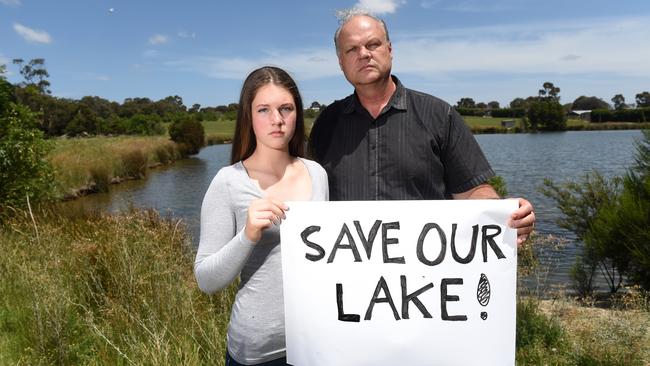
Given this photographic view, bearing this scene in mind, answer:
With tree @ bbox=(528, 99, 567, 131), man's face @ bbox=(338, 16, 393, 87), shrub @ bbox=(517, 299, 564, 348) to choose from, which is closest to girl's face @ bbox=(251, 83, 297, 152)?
man's face @ bbox=(338, 16, 393, 87)

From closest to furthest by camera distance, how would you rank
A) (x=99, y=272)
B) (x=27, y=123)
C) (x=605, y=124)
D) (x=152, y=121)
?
1. (x=99, y=272)
2. (x=27, y=123)
3. (x=152, y=121)
4. (x=605, y=124)

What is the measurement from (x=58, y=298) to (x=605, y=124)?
6009 inches

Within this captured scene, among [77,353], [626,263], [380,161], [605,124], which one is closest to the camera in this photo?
[380,161]

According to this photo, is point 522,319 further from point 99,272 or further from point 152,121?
point 152,121

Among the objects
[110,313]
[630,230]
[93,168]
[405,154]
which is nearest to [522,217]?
[405,154]

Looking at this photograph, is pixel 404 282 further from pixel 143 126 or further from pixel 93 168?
pixel 143 126

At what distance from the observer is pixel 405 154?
2559 mm

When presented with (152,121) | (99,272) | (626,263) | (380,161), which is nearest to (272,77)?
(380,161)

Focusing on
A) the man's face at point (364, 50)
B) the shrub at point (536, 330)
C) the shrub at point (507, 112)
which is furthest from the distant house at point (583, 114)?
the man's face at point (364, 50)

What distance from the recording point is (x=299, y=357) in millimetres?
2057

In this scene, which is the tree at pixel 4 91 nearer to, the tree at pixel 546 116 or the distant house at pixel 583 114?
the tree at pixel 546 116

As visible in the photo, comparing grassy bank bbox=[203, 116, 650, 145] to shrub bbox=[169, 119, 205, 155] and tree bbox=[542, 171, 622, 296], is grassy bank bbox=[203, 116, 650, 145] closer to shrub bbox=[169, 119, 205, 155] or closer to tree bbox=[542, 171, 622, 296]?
shrub bbox=[169, 119, 205, 155]

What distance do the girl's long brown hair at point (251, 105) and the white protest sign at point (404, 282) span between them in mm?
358

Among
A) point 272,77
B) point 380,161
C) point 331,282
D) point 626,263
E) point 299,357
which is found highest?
point 272,77
